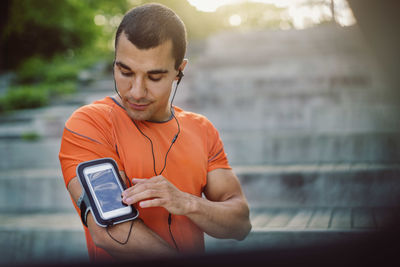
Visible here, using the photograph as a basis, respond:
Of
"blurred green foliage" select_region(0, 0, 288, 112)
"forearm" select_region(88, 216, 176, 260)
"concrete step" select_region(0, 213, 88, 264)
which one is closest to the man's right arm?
"forearm" select_region(88, 216, 176, 260)

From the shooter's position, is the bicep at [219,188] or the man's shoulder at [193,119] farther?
the man's shoulder at [193,119]

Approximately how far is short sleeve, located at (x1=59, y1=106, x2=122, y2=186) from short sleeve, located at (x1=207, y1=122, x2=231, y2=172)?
565mm

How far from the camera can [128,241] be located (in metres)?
1.62

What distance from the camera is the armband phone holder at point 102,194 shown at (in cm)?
157

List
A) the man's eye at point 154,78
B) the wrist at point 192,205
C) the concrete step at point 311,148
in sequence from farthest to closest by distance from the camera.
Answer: the concrete step at point 311,148 < the man's eye at point 154,78 < the wrist at point 192,205

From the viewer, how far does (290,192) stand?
15.7 ft

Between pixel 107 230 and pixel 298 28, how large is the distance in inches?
392

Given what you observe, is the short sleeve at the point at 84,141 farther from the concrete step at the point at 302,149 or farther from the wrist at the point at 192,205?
the concrete step at the point at 302,149

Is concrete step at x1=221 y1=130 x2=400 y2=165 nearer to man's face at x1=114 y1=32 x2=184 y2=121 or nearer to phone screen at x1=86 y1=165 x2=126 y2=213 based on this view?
man's face at x1=114 y1=32 x2=184 y2=121

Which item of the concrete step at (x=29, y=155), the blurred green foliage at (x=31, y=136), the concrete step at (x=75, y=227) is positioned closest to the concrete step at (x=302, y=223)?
the concrete step at (x=75, y=227)

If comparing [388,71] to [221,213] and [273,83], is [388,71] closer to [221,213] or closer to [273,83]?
[221,213]

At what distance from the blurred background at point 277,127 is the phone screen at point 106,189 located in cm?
22

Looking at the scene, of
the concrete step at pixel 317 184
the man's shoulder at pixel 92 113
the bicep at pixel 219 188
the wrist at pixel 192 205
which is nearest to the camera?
the wrist at pixel 192 205

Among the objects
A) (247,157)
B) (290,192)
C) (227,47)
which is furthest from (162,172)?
(227,47)
